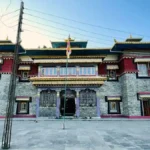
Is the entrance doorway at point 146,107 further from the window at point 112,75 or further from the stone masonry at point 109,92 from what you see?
the window at point 112,75

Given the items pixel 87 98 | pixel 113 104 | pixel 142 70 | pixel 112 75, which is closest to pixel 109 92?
pixel 113 104

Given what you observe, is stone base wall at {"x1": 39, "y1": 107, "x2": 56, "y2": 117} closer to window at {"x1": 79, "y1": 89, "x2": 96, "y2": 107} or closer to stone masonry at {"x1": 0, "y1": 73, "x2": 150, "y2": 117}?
stone masonry at {"x1": 0, "y1": 73, "x2": 150, "y2": 117}

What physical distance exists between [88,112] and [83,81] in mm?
3410

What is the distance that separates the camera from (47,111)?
1606 cm

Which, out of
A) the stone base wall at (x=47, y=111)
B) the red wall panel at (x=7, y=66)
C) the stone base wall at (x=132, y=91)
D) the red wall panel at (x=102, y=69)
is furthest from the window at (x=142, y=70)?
the red wall panel at (x=7, y=66)

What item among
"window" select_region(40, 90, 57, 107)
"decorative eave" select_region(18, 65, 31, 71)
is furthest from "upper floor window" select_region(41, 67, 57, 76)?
"window" select_region(40, 90, 57, 107)

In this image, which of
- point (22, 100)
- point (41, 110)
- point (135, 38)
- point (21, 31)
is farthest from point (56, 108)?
point (135, 38)

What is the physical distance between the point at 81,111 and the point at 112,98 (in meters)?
3.85

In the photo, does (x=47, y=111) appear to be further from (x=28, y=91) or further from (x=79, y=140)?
(x=79, y=140)

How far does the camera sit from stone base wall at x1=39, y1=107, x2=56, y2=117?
1596 centimetres

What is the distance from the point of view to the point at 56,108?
16141 millimetres

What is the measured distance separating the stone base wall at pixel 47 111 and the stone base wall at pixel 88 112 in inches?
116

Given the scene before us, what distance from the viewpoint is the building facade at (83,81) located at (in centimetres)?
1588

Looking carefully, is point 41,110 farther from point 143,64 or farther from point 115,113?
point 143,64
